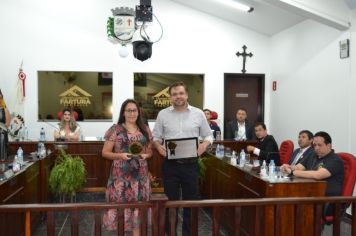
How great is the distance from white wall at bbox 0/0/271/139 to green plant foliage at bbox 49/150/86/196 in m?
2.46

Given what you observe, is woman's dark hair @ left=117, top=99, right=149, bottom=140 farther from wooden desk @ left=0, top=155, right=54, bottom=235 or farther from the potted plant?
the potted plant

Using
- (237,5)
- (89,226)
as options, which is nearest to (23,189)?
(89,226)

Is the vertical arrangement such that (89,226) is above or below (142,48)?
below

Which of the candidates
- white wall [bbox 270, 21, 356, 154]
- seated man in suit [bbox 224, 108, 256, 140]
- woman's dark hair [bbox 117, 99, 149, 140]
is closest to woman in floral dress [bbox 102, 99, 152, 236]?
woman's dark hair [bbox 117, 99, 149, 140]

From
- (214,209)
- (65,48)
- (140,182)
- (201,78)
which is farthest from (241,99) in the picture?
(214,209)

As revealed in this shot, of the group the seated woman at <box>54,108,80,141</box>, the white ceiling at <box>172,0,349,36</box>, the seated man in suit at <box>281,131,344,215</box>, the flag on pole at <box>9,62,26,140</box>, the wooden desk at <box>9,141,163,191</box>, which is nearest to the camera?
the seated man in suit at <box>281,131,344,215</box>

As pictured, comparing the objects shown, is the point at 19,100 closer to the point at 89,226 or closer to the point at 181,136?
the point at 89,226

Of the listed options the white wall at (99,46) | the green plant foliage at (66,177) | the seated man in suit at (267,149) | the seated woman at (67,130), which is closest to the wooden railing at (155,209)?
the seated man in suit at (267,149)

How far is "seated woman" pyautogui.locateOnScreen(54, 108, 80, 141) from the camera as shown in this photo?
20.3 ft

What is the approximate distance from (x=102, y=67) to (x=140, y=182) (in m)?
4.66

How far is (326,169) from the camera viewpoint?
3.46 meters

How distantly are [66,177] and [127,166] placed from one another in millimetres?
2132

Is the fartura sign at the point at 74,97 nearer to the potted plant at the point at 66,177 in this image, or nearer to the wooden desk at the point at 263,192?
the potted plant at the point at 66,177

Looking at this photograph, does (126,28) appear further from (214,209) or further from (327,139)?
(214,209)
